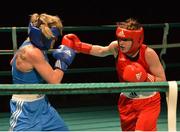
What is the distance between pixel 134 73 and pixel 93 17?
15.0 ft

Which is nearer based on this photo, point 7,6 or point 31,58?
point 31,58

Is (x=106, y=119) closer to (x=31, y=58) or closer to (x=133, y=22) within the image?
(x=133, y=22)

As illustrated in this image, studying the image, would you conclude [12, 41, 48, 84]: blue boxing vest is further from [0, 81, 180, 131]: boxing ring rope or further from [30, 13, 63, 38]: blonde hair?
[0, 81, 180, 131]: boxing ring rope

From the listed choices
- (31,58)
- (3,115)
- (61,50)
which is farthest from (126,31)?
(3,115)

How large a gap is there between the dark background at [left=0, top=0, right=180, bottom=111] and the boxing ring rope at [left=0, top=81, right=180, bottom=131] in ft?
14.6

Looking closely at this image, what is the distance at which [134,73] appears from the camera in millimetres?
2270

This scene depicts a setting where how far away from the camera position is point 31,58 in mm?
2176

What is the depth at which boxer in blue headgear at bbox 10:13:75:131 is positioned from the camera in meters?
2.18

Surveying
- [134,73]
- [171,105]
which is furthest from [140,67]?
[171,105]

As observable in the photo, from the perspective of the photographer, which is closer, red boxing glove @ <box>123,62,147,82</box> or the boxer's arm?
red boxing glove @ <box>123,62,147,82</box>

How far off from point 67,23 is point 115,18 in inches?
32.7

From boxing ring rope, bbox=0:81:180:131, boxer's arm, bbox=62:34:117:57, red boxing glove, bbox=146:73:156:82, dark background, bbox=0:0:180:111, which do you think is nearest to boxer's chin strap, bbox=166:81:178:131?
boxing ring rope, bbox=0:81:180:131

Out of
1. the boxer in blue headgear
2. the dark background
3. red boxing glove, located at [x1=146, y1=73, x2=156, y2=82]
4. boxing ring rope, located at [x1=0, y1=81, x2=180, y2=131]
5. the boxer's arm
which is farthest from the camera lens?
the dark background

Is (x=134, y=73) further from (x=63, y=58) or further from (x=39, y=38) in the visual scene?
(x=39, y=38)
